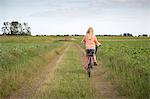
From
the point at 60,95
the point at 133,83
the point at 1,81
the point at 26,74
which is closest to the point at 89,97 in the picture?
the point at 60,95

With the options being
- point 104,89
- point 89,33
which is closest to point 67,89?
point 104,89

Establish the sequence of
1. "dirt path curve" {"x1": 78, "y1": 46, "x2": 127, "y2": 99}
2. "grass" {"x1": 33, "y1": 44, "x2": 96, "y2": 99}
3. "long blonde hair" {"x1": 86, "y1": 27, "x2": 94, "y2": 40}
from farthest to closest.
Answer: "long blonde hair" {"x1": 86, "y1": 27, "x2": 94, "y2": 40} < "dirt path curve" {"x1": 78, "y1": 46, "x2": 127, "y2": 99} < "grass" {"x1": 33, "y1": 44, "x2": 96, "y2": 99}

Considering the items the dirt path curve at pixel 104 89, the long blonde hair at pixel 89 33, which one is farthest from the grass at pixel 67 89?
the long blonde hair at pixel 89 33

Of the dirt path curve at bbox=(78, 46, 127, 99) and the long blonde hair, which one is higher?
the long blonde hair

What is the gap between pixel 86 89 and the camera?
11.8 metres

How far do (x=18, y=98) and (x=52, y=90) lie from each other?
119cm

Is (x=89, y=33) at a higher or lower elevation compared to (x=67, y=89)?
higher

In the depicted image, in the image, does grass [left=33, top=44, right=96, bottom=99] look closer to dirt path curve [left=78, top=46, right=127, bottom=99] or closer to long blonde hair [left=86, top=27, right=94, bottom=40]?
dirt path curve [left=78, top=46, right=127, bottom=99]

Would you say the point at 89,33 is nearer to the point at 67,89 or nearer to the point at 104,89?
the point at 104,89

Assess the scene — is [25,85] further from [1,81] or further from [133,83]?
[133,83]

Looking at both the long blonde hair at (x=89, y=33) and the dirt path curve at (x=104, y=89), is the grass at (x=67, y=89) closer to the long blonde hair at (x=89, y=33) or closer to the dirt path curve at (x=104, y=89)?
the dirt path curve at (x=104, y=89)

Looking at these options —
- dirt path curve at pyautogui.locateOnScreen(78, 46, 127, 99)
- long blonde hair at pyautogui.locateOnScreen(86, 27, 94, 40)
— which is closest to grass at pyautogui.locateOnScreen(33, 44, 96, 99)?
dirt path curve at pyautogui.locateOnScreen(78, 46, 127, 99)

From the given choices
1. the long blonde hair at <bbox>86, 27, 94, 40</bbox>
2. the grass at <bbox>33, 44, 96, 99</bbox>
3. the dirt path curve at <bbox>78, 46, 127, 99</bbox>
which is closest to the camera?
the grass at <bbox>33, 44, 96, 99</bbox>

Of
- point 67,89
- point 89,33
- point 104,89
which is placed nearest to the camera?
point 67,89
